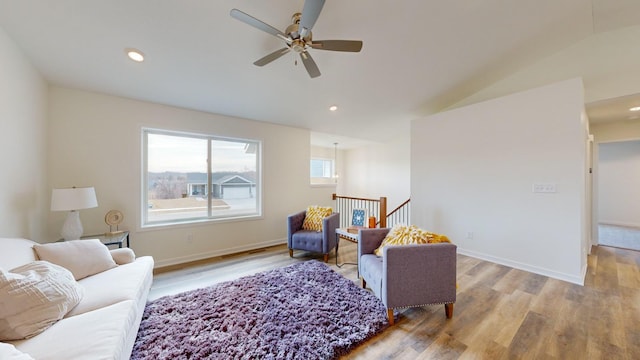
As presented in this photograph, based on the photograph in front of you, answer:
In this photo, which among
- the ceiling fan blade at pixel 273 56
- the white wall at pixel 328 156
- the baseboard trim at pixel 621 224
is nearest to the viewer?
the ceiling fan blade at pixel 273 56

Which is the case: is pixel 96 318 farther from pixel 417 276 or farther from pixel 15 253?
pixel 417 276

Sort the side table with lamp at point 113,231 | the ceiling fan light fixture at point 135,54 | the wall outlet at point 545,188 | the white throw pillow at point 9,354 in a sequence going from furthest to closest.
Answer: the wall outlet at point 545,188, the side table with lamp at point 113,231, the ceiling fan light fixture at point 135,54, the white throw pillow at point 9,354

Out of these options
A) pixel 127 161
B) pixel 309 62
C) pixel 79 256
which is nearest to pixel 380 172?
pixel 309 62

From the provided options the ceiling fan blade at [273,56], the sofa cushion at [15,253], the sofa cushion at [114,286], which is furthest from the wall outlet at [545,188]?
the sofa cushion at [15,253]

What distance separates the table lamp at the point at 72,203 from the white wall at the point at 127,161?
A: 0.47 metres

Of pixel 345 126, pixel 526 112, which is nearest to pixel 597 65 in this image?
pixel 526 112

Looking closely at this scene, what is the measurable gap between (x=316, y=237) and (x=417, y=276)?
172cm

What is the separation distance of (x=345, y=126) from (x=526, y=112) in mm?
2878

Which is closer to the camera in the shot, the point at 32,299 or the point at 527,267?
the point at 32,299

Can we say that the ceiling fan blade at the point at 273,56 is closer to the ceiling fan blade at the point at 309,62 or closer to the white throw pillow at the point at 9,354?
the ceiling fan blade at the point at 309,62

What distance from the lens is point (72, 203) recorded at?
7.29 ft

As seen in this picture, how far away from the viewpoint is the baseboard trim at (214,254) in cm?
319

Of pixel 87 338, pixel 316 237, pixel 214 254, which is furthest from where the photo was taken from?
pixel 214 254

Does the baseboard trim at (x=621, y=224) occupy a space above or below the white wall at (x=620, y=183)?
below
